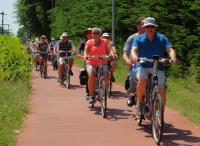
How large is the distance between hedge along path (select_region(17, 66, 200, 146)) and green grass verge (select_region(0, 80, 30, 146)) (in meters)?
0.18

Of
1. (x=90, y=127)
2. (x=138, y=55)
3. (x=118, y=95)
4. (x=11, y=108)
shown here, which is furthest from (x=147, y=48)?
(x=118, y=95)

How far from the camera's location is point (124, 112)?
12414mm

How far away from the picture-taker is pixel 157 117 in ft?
29.3

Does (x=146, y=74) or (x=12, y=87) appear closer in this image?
(x=146, y=74)

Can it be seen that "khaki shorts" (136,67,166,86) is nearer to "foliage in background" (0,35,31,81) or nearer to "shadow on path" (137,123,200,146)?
"shadow on path" (137,123,200,146)

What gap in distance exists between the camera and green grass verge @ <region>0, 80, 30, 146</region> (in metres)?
9.35

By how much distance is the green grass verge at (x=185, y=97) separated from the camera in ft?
39.1

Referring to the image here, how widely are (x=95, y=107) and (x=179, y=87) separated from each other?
4.28 meters

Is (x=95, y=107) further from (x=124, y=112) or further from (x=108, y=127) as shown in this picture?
(x=108, y=127)

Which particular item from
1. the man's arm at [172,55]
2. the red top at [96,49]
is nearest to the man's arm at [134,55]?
the man's arm at [172,55]

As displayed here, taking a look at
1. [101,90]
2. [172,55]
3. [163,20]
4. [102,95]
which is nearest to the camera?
[172,55]

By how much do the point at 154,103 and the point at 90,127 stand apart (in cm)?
172

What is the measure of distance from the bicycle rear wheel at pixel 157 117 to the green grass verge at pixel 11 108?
2.21 meters

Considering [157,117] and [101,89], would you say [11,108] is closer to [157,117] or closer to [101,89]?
[101,89]
